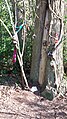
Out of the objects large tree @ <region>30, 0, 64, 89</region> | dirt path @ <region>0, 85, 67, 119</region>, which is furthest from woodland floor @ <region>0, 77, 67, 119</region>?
large tree @ <region>30, 0, 64, 89</region>

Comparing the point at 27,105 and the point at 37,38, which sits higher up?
the point at 37,38

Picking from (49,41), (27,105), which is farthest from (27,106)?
(49,41)

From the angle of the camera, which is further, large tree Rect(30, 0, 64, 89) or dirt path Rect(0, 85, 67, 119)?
large tree Rect(30, 0, 64, 89)

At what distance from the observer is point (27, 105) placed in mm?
5238

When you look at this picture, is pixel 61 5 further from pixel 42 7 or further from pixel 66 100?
pixel 66 100

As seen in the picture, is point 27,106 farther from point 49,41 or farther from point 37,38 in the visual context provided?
point 37,38

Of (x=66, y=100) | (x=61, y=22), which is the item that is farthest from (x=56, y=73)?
(x=61, y=22)

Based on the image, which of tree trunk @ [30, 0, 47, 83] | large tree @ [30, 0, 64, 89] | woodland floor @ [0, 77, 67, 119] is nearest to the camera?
woodland floor @ [0, 77, 67, 119]

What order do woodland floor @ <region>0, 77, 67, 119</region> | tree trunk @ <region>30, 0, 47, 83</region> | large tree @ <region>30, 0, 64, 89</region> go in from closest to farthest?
woodland floor @ <region>0, 77, 67, 119</region> < large tree @ <region>30, 0, 64, 89</region> < tree trunk @ <region>30, 0, 47, 83</region>

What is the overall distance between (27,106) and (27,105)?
0.03m

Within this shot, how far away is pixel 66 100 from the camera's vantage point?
5449 mm

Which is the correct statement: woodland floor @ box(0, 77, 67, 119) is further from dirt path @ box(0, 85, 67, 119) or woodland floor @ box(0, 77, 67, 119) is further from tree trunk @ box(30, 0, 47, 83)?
tree trunk @ box(30, 0, 47, 83)

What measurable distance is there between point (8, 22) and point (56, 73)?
167 cm

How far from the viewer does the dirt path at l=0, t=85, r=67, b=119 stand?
193 inches
